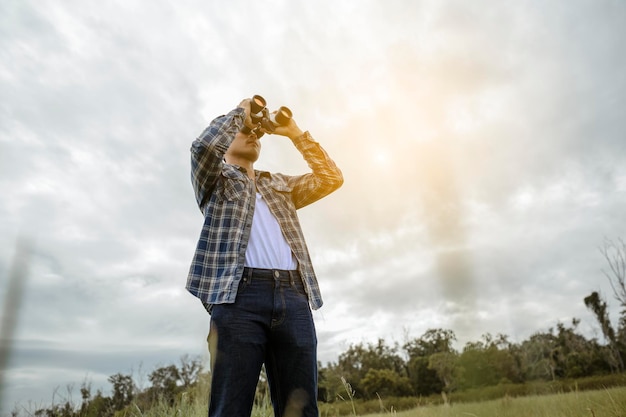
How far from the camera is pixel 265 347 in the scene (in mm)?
1896

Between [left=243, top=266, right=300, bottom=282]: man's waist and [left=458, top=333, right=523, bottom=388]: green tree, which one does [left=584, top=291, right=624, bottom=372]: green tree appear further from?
[left=243, top=266, right=300, bottom=282]: man's waist

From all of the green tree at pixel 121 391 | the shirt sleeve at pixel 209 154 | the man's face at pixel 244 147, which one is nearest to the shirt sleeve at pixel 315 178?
the man's face at pixel 244 147

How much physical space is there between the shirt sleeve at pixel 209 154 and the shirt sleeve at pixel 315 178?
0.62m

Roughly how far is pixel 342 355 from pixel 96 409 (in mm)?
17395

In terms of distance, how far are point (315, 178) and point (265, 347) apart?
3.97ft

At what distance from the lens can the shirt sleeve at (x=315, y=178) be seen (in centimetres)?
272

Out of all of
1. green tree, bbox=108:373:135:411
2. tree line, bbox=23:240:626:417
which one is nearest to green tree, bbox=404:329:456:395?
tree line, bbox=23:240:626:417

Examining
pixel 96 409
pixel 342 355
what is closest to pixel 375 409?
pixel 342 355

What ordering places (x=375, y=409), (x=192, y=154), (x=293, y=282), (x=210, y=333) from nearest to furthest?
(x=210, y=333) < (x=293, y=282) < (x=192, y=154) < (x=375, y=409)

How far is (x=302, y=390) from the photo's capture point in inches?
73.9

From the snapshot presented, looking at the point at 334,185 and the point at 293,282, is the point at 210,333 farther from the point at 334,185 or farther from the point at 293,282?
the point at 334,185

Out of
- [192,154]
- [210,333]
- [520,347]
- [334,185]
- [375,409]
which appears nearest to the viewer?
[210,333]

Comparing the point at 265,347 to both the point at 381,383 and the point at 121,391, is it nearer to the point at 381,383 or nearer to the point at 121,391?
the point at 121,391

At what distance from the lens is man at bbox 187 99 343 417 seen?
1781 mm
